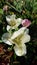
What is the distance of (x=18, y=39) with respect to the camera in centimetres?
167

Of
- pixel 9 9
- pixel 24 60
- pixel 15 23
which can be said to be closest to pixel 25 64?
pixel 24 60

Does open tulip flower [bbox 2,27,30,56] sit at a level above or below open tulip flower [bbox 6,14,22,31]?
below

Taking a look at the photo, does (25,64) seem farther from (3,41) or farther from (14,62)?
(3,41)

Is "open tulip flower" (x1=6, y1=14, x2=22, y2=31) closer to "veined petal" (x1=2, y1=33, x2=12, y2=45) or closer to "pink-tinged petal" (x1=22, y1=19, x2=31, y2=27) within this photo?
"pink-tinged petal" (x1=22, y1=19, x2=31, y2=27)

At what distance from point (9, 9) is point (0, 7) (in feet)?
0.29

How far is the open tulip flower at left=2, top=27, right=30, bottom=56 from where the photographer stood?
1.64 metres

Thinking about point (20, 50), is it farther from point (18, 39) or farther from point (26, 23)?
point (26, 23)

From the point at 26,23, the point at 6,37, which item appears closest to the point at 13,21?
the point at 26,23

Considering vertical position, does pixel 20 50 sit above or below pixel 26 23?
below

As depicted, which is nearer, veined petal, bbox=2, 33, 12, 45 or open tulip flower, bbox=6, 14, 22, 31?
veined petal, bbox=2, 33, 12, 45

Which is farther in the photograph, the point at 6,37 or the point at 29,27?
the point at 29,27

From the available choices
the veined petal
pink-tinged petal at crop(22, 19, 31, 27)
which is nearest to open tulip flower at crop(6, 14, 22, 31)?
pink-tinged petal at crop(22, 19, 31, 27)

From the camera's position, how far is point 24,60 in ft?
5.94

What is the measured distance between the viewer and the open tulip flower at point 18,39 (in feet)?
5.39
